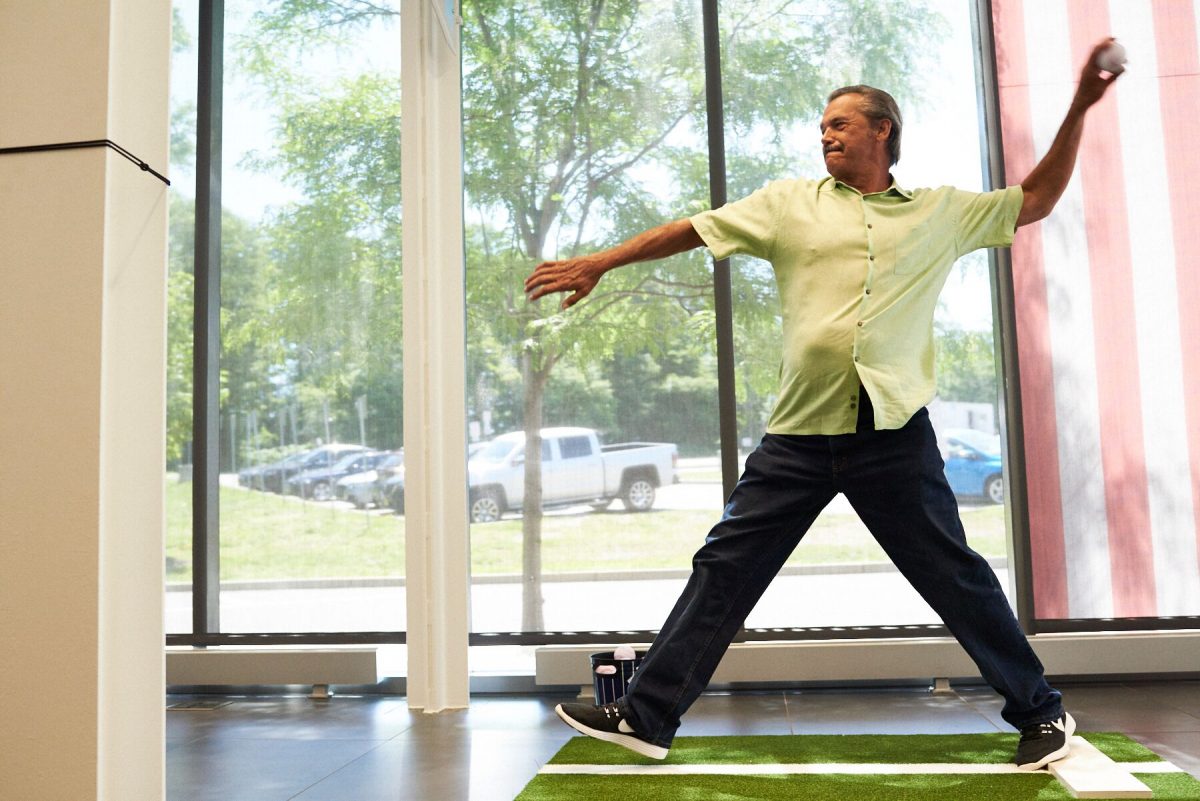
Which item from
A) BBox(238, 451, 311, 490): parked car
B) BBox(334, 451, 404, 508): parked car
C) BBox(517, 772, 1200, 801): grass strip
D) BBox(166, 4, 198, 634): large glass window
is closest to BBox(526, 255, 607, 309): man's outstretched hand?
BBox(517, 772, 1200, 801): grass strip

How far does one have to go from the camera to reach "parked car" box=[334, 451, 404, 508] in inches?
155

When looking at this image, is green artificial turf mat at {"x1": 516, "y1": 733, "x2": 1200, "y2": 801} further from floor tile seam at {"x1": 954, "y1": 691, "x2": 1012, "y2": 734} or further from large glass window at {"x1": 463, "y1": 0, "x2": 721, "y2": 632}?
large glass window at {"x1": 463, "y1": 0, "x2": 721, "y2": 632}

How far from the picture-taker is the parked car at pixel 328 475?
394cm

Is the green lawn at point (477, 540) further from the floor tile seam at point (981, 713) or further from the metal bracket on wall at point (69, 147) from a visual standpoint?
the metal bracket on wall at point (69, 147)

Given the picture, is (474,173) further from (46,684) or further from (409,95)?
(46,684)

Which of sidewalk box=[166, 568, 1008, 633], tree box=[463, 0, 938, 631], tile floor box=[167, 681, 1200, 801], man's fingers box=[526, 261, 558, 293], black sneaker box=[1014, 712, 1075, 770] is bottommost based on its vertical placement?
tile floor box=[167, 681, 1200, 801]

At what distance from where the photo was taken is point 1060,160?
2.51 meters

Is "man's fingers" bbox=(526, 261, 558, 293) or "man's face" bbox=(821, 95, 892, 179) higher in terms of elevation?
"man's face" bbox=(821, 95, 892, 179)

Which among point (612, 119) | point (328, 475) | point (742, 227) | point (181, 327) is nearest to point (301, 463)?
point (328, 475)

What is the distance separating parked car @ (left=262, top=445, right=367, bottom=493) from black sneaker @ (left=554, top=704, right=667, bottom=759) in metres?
1.78

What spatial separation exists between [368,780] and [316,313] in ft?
6.43

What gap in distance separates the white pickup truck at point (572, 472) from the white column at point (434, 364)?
0.31m

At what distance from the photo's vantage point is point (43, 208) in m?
1.80

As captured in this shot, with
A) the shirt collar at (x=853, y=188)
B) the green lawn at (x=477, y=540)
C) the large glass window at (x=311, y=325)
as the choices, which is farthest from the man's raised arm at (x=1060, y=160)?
the large glass window at (x=311, y=325)
